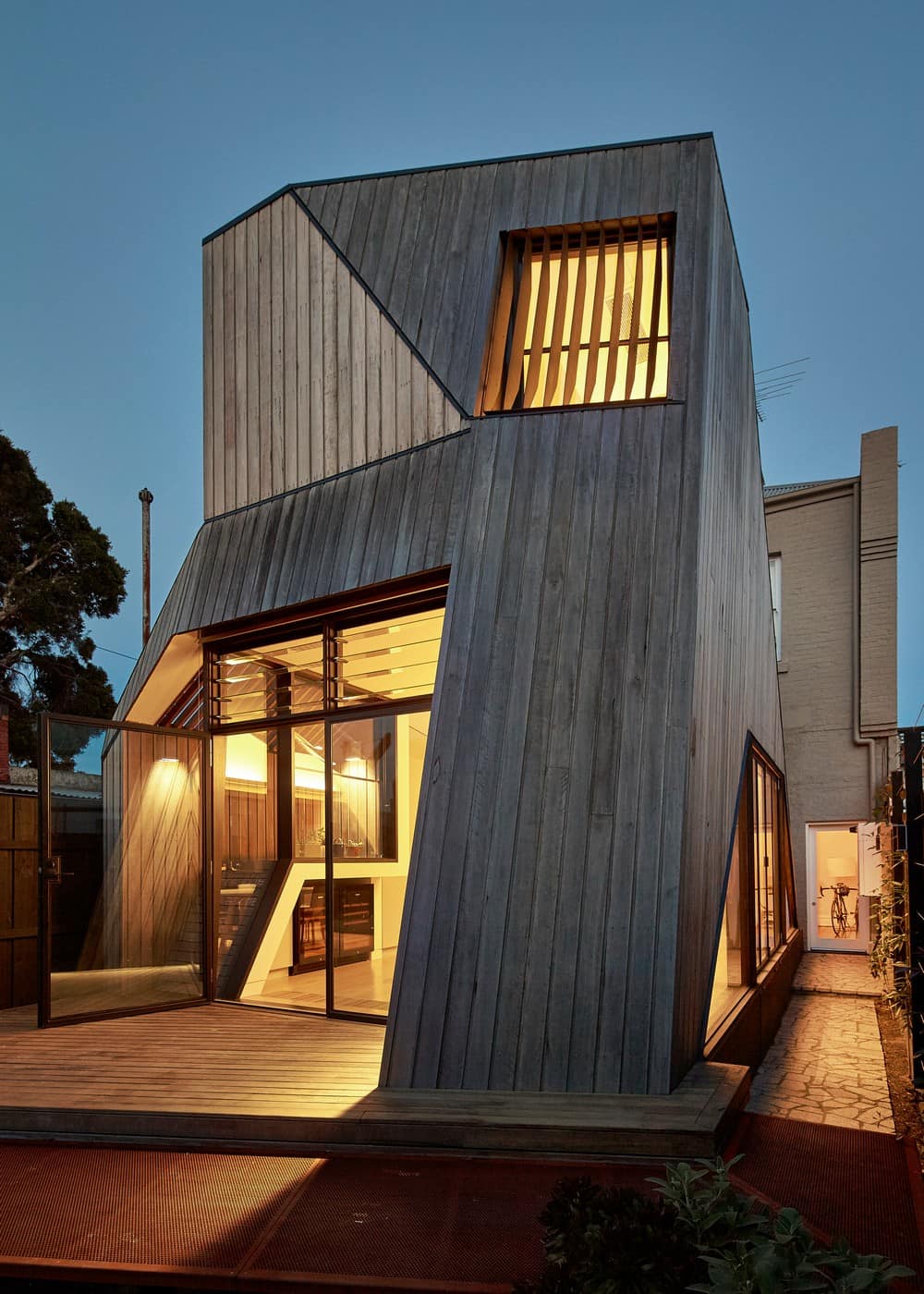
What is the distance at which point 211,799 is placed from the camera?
8.05 metres

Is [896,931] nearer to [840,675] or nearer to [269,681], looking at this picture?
[269,681]

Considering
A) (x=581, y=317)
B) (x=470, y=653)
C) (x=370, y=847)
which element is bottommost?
(x=370, y=847)

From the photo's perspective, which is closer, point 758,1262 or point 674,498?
point 758,1262

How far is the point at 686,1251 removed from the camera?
2609 millimetres

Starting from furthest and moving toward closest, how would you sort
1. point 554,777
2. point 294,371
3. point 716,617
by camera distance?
1. point 294,371
2. point 716,617
3. point 554,777

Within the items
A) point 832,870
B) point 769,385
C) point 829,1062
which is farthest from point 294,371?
point 769,385

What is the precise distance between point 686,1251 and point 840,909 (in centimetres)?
1262

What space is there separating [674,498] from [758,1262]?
404 cm

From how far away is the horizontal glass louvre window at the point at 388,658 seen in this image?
6.61 meters

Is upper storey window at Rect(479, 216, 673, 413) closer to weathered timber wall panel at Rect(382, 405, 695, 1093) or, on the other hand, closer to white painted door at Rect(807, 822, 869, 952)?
weathered timber wall panel at Rect(382, 405, 695, 1093)

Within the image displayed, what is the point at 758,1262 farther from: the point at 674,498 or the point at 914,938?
the point at 674,498

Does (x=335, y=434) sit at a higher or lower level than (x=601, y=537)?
higher

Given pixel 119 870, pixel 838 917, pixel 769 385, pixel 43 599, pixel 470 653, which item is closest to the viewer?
pixel 470 653

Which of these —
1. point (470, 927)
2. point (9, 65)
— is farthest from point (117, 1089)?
point (9, 65)
